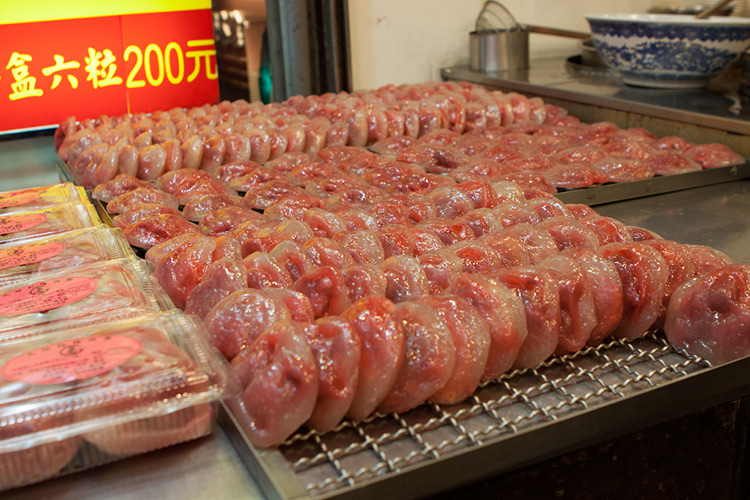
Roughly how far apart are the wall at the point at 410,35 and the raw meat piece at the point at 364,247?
3.68m

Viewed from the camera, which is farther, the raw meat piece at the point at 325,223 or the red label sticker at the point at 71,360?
the raw meat piece at the point at 325,223

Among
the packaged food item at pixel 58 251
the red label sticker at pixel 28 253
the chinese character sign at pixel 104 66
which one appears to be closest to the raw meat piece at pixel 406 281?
the packaged food item at pixel 58 251

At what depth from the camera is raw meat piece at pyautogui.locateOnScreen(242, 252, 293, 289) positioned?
1.89 meters

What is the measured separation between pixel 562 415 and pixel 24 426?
3.61ft

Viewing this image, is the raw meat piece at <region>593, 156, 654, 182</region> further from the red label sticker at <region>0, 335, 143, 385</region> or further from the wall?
the wall

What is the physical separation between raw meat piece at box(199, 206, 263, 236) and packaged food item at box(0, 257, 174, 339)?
62 centimetres

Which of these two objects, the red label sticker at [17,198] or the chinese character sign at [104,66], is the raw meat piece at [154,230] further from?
the chinese character sign at [104,66]

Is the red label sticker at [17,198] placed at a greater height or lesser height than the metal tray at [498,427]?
greater

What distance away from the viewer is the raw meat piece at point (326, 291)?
176 centimetres

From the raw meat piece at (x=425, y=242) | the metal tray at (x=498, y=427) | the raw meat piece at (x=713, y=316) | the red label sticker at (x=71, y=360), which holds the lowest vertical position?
the metal tray at (x=498, y=427)

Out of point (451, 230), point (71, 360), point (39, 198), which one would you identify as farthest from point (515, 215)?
point (39, 198)

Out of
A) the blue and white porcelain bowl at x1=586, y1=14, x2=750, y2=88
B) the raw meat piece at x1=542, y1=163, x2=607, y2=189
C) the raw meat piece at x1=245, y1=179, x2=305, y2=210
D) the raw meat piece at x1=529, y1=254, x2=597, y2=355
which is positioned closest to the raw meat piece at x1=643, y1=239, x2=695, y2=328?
the raw meat piece at x1=529, y1=254, x2=597, y2=355

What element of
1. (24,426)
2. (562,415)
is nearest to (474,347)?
(562,415)

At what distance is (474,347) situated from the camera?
1.60m
